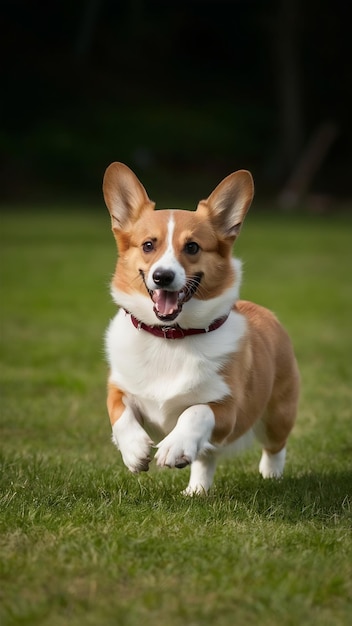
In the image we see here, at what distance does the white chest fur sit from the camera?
4.54 meters

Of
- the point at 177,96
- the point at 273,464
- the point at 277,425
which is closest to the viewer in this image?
the point at 277,425

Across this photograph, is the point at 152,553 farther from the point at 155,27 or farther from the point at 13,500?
the point at 155,27

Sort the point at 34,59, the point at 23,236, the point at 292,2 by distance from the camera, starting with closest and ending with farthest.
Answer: the point at 23,236, the point at 292,2, the point at 34,59

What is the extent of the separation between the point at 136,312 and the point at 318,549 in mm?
1473

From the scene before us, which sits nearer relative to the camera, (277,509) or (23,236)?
(277,509)

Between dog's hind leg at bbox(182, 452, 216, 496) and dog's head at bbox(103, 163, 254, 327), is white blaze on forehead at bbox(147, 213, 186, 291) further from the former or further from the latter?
dog's hind leg at bbox(182, 452, 216, 496)

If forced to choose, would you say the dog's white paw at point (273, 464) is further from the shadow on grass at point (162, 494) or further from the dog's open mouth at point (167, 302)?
the dog's open mouth at point (167, 302)

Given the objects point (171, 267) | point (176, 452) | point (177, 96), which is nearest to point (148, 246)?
point (171, 267)

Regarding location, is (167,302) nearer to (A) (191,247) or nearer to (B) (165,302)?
(B) (165,302)

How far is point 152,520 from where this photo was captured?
408 centimetres

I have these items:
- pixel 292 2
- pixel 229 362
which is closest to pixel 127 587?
pixel 229 362

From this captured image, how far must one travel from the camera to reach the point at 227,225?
4.90 m

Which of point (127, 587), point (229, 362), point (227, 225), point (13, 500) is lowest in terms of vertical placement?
point (13, 500)

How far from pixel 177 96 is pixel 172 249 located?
35.5m
